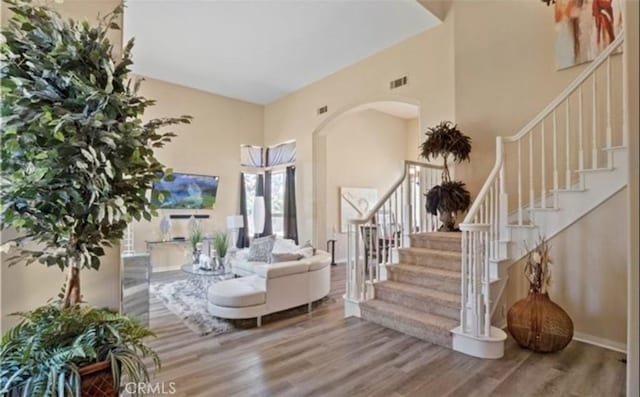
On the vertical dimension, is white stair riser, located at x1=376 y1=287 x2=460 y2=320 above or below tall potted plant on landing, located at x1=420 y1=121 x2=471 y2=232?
below

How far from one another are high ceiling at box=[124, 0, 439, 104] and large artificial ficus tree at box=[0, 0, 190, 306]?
11.5ft

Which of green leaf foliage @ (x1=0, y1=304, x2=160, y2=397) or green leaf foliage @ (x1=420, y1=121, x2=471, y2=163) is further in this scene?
green leaf foliage @ (x1=420, y1=121, x2=471, y2=163)

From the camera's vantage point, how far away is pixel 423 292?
3625 millimetres

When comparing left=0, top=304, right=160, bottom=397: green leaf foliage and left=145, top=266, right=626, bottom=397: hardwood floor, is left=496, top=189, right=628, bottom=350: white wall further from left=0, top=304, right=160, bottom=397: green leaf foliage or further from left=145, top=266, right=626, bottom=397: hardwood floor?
left=0, top=304, right=160, bottom=397: green leaf foliage

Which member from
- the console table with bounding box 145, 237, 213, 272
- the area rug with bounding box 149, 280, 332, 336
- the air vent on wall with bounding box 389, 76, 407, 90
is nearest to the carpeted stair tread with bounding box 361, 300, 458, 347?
the area rug with bounding box 149, 280, 332, 336

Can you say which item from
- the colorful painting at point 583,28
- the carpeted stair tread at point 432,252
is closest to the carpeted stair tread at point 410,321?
the carpeted stair tread at point 432,252

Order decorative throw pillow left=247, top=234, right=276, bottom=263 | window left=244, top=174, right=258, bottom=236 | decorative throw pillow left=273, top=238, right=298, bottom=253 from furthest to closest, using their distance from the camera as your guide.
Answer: window left=244, top=174, right=258, bottom=236
decorative throw pillow left=247, top=234, right=276, bottom=263
decorative throw pillow left=273, top=238, right=298, bottom=253

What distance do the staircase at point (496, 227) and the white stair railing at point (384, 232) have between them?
15mm

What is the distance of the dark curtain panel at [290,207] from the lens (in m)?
7.84

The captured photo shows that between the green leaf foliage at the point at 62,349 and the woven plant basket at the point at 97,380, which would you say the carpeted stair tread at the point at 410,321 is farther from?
the woven plant basket at the point at 97,380

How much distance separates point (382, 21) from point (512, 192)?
3.23 m

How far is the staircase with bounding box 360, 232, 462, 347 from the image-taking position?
10.7ft

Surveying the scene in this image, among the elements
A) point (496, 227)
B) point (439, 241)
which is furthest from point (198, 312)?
point (496, 227)

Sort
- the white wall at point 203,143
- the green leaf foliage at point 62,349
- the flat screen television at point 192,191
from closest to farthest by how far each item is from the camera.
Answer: the green leaf foliage at point 62,349
the white wall at point 203,143
the flat screen television at point 192,191
